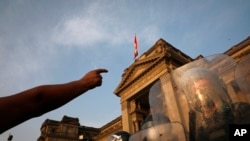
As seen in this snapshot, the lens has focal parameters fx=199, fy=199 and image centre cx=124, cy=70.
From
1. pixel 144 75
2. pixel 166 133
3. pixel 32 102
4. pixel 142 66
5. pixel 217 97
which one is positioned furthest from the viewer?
pixel 142 66

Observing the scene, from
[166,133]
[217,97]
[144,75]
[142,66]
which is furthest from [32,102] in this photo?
[142,66]

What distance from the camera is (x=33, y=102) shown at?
108 cm

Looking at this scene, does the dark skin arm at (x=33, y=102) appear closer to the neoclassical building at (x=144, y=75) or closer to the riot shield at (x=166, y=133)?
the riot shield at (x=166, y=133)

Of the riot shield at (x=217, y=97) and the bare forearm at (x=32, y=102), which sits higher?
the riot shield at (x=217, y=97)

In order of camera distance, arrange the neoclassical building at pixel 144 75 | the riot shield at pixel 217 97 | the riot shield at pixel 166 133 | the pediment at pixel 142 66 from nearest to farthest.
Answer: the riot shield at pixel 217 97
the riot shield at pixel 166 133
the neoclassical building at pixel 144 75
the pediment at pixel 142 66

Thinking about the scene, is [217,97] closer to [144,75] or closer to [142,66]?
[144,75]

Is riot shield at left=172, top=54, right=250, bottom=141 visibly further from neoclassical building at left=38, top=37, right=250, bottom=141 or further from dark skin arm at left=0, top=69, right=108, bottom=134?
neoclassical building at left=38, top=37, right=250, bottom=141

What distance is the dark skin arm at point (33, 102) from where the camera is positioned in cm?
99

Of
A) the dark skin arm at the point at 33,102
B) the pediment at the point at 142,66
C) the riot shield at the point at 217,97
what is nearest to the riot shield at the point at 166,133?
the riot shield at the point at 217,97

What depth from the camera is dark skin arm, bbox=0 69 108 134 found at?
39.0 inches

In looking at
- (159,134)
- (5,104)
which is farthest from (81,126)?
(5,104)

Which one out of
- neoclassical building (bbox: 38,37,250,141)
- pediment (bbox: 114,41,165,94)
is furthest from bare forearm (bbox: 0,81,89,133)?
pediment (bbox: 114,41,165,94)

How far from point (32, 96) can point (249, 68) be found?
11.1 feet

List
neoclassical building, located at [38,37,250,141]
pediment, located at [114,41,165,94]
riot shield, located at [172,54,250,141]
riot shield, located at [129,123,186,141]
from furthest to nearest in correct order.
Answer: pediment, located at [114,41,165,94], neoclassical building, located at [38,37,250,141], riot shield, located at [129,123,186,141], riot shield, located at [172,54,250,141]
